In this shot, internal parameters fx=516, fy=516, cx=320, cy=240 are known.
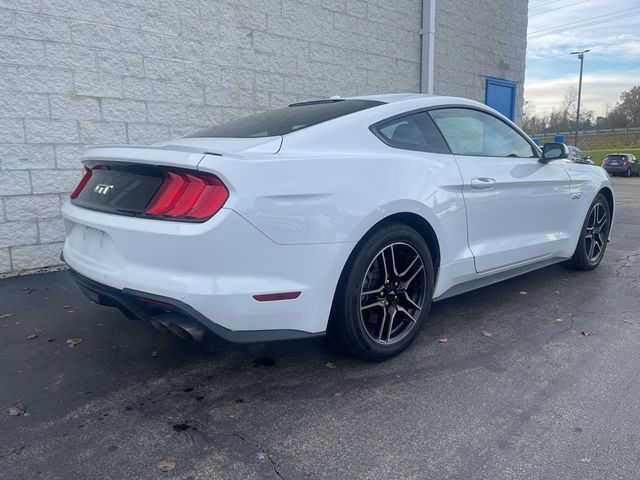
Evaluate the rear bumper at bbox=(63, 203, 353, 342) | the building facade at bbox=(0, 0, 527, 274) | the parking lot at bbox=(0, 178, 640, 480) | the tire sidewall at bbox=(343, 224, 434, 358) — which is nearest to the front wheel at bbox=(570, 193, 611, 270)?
the parking lot at bbox=(0, 178, 640, 480)

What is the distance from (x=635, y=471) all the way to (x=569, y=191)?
300 cm

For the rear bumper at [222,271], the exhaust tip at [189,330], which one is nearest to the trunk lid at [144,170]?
the rear bumper at [222,271]

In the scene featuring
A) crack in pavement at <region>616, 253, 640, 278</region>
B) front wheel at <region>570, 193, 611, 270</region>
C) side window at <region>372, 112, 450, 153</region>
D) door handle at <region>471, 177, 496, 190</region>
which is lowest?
crack in pavement at <region>616, 253, 640, 278</region>

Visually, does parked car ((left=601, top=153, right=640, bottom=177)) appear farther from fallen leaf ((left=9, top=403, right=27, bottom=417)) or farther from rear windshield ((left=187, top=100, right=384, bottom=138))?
fallen leaf ((left=9, top=403, right=27, bottom=417))

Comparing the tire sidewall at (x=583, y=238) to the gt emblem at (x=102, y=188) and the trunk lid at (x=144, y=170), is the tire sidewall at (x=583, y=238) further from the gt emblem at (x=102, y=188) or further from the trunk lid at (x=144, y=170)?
the gt emblem at (x=102, y=188)

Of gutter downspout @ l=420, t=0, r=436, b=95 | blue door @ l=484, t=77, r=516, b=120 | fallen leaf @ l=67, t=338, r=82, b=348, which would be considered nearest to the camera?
fallen leaf @ l=67, t=338, r=82, b=348

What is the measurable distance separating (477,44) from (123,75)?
7.27m

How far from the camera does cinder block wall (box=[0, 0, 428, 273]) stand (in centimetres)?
490

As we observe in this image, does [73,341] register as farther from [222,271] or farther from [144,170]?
[222,271]

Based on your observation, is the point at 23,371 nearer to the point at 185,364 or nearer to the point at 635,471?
the point at 185,364

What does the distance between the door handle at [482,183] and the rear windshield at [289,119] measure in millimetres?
828

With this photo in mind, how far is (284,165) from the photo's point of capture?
253cm

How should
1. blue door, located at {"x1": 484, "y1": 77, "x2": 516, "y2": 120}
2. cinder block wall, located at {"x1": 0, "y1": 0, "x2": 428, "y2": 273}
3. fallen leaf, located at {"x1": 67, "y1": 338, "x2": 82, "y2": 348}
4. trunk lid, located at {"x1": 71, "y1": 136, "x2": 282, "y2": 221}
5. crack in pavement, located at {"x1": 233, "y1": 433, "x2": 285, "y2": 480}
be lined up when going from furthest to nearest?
blue door, located at {"x1": 484, "y1": 77, "x2": 516, "y2": 120} → cinder block wall, located at {"x1": 0, "y1": 0, "x2": 428, "y2": 273} → fallen leaf, located at {"x1": 67, "y1": 338, "x2": 82, "y2": 348} → trunk lid, located at {"x1": 71, "y1": 136, "x2": 282, "y2": 221} → crack in pavement, located at {"x1": 233, "y1": 433, "x2": 285, "y2": 480}

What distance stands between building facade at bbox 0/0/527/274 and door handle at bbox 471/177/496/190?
12.3 feet
